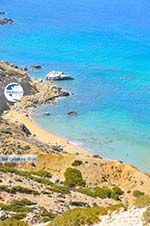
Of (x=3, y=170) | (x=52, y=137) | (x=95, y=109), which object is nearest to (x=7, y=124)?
(x=52, y=137)

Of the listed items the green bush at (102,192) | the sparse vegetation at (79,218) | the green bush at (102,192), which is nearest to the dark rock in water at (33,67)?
the green bush at (102,192)

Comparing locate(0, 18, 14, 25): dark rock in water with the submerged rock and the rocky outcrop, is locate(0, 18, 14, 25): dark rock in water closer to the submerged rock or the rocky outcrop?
the rocky outcrop

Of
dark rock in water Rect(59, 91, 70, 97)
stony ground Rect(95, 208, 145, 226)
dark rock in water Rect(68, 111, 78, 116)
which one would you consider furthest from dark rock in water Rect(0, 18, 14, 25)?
stony ground Rect(95, 208, 145, 226)

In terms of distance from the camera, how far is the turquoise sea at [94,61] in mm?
60719

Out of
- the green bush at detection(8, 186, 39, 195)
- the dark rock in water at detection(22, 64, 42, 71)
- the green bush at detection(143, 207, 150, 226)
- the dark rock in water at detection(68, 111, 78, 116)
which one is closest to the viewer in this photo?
the green bush at detection(143, 207, 150, 226)

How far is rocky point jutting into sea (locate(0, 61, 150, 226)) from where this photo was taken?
1731 cm

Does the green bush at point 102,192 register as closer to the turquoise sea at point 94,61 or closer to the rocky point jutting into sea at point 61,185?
the rocky point jutting into sea at point 61,185

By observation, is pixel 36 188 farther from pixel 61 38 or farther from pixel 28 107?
pixel 61 38

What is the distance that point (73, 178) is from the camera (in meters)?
35.1

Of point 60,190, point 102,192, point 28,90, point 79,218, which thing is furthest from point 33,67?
point 79,218

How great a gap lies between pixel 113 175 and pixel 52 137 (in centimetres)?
2135

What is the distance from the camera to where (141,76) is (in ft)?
280

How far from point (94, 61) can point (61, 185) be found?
60.8 meters

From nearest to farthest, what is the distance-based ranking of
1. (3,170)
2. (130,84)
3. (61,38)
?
(3,170) → (130,84) → (61,38)
